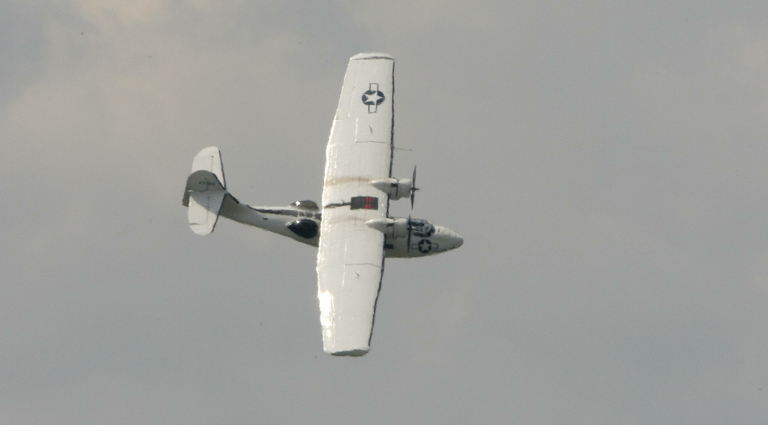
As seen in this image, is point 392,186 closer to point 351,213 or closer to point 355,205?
point 355,205

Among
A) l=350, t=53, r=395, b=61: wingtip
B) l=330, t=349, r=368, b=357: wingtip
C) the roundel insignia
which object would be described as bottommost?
l=330, t=349, r=368, b=357: wingtip

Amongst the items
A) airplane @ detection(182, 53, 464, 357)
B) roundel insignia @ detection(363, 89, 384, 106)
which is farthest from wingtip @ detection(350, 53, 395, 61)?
roundel insignia @ detection(363, 89, 384, 106)

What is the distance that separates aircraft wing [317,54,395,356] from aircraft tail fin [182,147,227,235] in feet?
21.5

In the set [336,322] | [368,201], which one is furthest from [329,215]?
[336,322]

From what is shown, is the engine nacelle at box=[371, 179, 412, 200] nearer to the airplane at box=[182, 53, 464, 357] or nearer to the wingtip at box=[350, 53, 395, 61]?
the airplane at box=[182, 53, 464, 357]

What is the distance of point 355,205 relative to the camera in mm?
90688

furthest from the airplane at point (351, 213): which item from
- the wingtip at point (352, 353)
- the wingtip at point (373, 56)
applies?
the wingtip at point (373, 56)

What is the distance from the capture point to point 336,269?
87188 millimetres

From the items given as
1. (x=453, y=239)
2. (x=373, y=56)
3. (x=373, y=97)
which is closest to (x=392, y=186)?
(x=453, y=239)

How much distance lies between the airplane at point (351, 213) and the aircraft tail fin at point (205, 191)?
6 cm

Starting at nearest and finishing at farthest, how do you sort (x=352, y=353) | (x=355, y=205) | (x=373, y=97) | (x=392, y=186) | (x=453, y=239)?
(x=352, y=353)
(x=355, y=205)
(x=392, y=186)
(x=453, y=239)
(x=373, y=97)

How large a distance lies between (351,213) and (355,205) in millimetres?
687

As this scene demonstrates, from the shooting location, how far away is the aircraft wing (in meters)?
84.3

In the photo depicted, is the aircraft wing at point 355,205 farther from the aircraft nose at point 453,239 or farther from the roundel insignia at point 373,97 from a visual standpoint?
the aircraft nose at point 453,239
